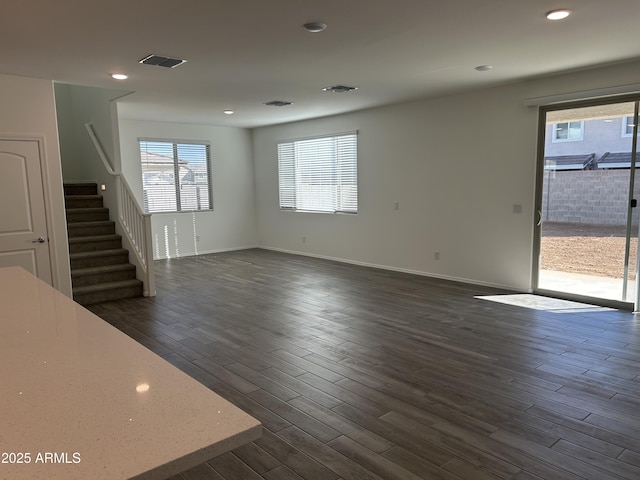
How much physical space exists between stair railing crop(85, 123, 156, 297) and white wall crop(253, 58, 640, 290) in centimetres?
353

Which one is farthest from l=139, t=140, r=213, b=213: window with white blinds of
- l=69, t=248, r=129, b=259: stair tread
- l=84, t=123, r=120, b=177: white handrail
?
l=69, t=248, r=129, b=259: stair tread

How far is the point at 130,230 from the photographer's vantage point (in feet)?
20.3

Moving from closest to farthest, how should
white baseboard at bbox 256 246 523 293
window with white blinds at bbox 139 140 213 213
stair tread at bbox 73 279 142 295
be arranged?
stair tread at bbox 73 279 142 295
white baseboard at bbox 256 246 523 293
window with white blinds at bbox 139 140 213 213

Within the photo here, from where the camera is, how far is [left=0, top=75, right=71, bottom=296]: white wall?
15.5 ft

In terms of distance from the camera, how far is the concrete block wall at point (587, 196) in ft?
16.2

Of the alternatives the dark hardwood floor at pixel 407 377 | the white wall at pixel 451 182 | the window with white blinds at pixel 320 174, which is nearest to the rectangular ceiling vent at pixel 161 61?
the dark hardwood floor at pixel 407 377

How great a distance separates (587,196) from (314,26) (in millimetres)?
3755

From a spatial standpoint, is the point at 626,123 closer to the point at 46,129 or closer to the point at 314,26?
the point at 314,26

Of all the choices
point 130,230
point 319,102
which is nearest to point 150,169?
point 130,230

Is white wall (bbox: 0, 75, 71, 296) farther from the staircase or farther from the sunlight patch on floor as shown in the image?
the sunlight patch on floor

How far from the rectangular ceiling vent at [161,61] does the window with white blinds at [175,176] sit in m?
4.35

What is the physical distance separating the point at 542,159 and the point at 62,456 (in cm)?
575

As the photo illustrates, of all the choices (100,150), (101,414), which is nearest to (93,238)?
(100,150)

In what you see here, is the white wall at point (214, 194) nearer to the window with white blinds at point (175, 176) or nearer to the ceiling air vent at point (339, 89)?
the window with white blinds at point (175, 176)
